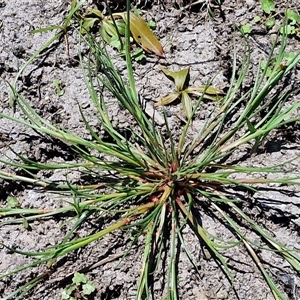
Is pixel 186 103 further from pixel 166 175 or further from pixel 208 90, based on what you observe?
pixel 166 175

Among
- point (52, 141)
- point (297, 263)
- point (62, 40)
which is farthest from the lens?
point (62, 40)

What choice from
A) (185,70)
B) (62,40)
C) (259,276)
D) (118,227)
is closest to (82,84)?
(62,40)

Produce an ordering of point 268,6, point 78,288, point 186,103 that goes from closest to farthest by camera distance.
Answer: point 78,288
point 186,103
point 268,6

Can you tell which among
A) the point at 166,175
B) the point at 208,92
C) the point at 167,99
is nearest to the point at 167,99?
the point at 167,99

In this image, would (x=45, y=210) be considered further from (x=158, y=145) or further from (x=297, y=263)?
(x=297, y=263)

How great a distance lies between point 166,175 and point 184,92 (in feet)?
1.07

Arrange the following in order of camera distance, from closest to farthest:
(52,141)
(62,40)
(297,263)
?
(297,263)
(52,141)
(62,40)

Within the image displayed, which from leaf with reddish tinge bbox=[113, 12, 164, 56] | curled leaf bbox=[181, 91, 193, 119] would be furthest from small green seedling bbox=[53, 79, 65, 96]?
curled leaf bbox=[181, 91, 193, 119]

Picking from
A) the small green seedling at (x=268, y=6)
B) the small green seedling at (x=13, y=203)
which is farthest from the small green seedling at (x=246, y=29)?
the small green seedling at (x=13, y=203)

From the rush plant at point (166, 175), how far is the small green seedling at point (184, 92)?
0.07 meters

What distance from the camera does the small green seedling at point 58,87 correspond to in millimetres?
2023

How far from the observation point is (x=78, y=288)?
6.00ft

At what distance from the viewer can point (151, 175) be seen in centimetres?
185

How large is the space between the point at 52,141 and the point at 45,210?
25cm
